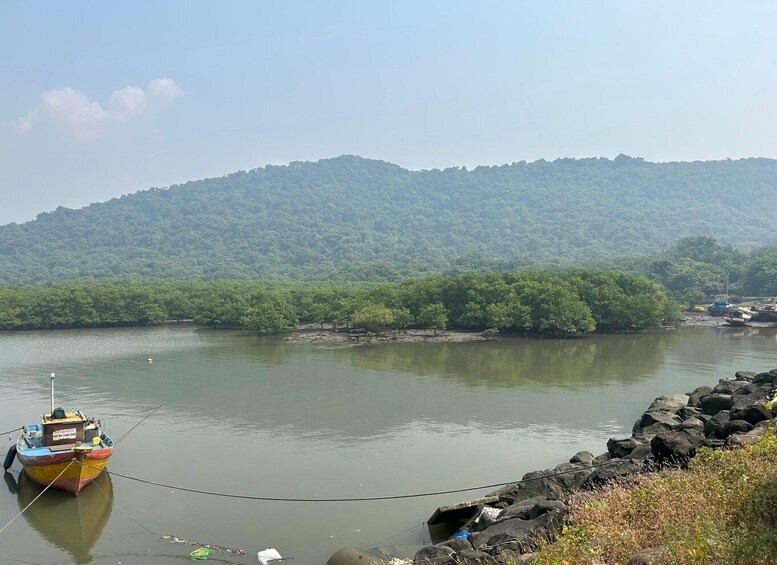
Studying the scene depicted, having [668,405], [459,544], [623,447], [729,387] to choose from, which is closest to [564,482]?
[623,447]

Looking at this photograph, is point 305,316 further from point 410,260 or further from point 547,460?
point 410,260

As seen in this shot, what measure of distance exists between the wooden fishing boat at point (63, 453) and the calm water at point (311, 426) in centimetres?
60

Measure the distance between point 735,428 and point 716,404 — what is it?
6.27 m

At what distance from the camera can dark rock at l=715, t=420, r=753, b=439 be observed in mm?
14820

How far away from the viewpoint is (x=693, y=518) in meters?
8.61

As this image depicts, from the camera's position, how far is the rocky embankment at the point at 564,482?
10938 mm

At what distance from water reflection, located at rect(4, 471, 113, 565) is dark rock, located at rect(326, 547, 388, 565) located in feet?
20.0

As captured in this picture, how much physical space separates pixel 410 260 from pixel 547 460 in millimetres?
152250

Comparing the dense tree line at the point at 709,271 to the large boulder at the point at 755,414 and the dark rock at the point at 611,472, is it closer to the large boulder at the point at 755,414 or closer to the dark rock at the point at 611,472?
the large boulder at the point at 755,414

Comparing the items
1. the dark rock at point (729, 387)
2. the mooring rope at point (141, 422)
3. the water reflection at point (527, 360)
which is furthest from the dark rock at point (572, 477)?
the water reflection at point (527, 360)

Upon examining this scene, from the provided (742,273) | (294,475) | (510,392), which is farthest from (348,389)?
(742,273)

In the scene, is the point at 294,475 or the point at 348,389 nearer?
the point at 294,475

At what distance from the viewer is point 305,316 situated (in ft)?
248

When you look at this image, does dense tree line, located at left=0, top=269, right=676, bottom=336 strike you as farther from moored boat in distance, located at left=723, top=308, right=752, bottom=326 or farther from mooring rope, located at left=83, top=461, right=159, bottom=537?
mooring rope, located at left=83, top=461, right=159, bottom=537
